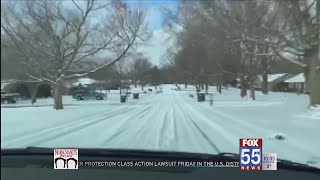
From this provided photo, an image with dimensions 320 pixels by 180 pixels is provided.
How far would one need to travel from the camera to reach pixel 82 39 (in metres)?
9.55

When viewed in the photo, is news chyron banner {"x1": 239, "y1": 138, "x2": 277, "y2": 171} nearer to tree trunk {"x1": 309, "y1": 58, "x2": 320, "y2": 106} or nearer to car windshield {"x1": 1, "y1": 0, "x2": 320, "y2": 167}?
car windshield {"x1": 1, "y1": 0, "x2": 320, "y2": 167}

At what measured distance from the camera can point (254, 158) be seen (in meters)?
1.97

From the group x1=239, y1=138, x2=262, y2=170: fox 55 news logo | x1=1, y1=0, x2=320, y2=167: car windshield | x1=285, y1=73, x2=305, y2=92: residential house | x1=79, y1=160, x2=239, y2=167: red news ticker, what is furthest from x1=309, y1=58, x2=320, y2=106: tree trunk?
x1=285, y1=73, x2=305, y2=92: residential house

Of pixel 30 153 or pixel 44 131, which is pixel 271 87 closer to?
pixel 44 131

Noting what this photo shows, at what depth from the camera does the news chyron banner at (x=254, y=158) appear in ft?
6.34

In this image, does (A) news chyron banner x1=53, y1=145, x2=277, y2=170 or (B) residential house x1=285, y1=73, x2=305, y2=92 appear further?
(B) residential house x1=285, y1=73, x2=305, y2=92

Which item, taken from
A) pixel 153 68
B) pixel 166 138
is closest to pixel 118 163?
pixel 153 68

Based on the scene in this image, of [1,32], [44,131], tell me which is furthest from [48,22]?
[44,131]

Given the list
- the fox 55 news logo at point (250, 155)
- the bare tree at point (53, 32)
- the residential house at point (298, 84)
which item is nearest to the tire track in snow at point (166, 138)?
the bare tree at point (53, 32)

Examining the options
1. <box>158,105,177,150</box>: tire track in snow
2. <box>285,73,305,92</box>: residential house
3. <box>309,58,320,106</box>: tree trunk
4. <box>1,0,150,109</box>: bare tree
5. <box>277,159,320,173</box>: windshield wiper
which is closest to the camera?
<box>277,159,320,173</box>: windshield wiper

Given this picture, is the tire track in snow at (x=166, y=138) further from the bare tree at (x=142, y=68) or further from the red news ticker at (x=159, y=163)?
the red news ticker at (x=159, y=163)

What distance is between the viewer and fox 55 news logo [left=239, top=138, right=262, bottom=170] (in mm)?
1934

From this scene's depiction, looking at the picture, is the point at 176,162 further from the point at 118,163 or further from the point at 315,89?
the point at 315,89

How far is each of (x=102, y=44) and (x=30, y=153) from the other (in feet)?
26.9
